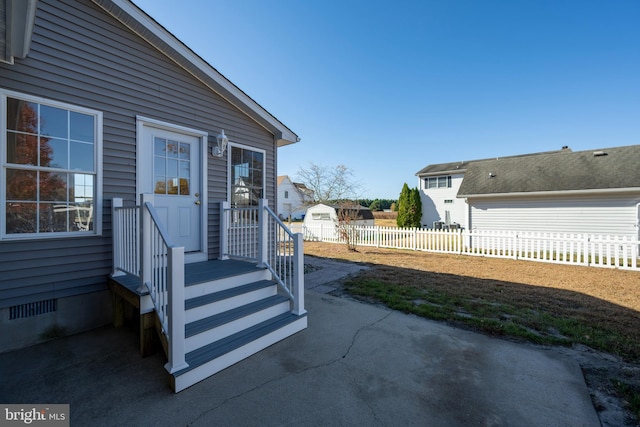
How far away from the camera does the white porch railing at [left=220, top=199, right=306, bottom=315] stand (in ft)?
11.4

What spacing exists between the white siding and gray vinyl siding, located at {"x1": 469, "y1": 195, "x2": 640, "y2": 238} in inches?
280

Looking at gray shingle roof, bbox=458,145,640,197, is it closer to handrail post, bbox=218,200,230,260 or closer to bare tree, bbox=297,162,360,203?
bare tree, bbox=297,162,360,203

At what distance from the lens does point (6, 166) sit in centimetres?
285

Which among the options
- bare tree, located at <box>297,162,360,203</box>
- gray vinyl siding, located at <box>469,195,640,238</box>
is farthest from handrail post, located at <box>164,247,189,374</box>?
bare tree, located at <box>297,162,360,203</box>

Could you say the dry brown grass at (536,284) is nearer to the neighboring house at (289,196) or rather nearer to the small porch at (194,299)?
the small porch at (194,299)

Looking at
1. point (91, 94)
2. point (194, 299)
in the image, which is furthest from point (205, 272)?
point (91, 94)

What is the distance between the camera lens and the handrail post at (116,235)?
3.41 metres

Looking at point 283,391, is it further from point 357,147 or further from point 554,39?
point 357,147

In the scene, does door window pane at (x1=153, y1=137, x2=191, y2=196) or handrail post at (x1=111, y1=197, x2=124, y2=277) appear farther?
door window pane at (x1=153, y1=137, x2=191, y2=196)

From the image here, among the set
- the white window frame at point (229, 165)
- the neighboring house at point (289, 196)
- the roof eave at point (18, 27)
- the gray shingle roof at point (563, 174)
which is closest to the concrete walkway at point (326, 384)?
the white window frame at point (229, 165)

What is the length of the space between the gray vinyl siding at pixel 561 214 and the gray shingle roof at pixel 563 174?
20.7 inches

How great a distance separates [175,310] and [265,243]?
1855 millimetres

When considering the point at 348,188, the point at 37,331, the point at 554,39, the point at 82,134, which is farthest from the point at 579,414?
the point at 348,188

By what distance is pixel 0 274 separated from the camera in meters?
2.84
